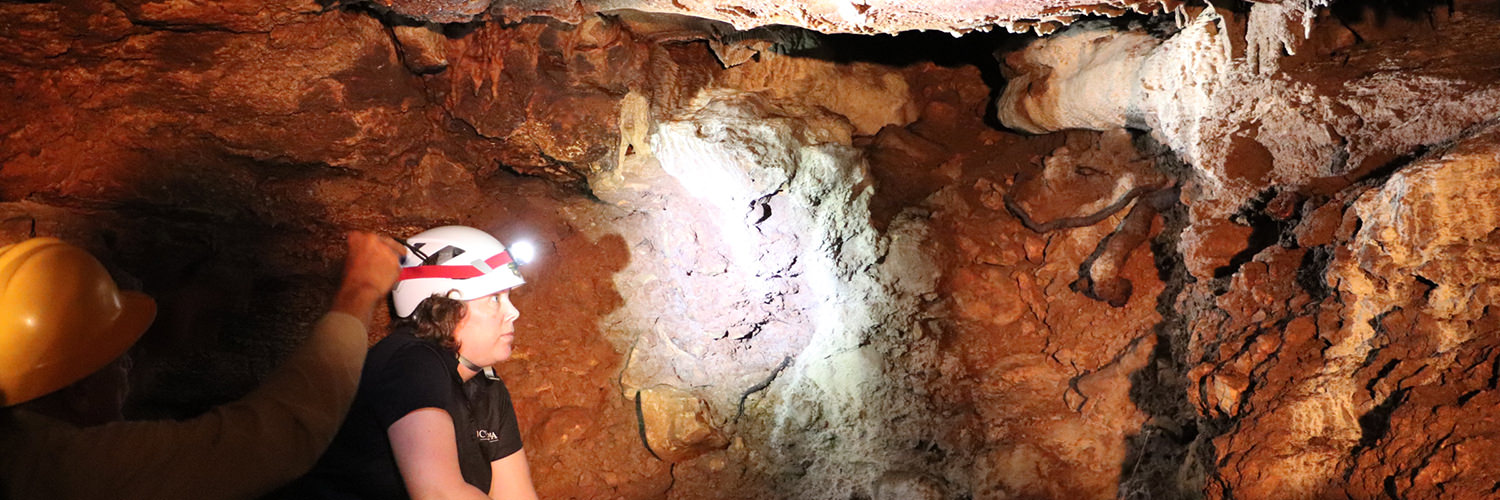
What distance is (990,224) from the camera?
346cm

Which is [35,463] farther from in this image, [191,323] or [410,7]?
[191,323]

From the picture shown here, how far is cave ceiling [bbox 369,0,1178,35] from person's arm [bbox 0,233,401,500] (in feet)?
3.56

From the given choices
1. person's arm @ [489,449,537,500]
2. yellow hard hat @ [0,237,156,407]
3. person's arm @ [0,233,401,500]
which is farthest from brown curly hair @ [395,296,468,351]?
yellow hard hat @ [0,237,156,407]

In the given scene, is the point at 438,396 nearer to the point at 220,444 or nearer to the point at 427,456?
the point at 427,456

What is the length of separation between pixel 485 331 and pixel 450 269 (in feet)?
0.73

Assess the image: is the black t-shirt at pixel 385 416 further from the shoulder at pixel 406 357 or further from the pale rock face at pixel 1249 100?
the pale rock face at pixel 1249 100

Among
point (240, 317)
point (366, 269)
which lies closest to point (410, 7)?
point (366, 269)

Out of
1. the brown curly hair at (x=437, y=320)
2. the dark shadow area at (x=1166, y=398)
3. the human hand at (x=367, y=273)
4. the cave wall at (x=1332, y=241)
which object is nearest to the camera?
the cave wall at (x=1332, y=241)

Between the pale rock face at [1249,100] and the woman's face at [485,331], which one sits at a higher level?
the pale rock face at [1249,100]

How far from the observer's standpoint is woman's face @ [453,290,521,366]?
2742 millimetres

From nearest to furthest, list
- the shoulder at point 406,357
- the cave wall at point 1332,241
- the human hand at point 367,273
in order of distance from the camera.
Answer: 1. the cave wall at point 1332,241
2. the human hand at point 367,273
3. the shoulder at point 406,357

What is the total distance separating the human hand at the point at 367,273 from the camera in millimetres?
2139

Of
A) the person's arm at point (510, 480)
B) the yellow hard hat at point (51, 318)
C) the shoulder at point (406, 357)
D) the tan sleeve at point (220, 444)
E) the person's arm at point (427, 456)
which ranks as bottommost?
the person's arm at point (510, 480)

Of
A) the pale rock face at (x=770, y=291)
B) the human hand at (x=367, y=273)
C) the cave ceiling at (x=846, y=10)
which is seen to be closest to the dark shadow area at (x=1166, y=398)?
the pale rock face at (x=770, y=291)
